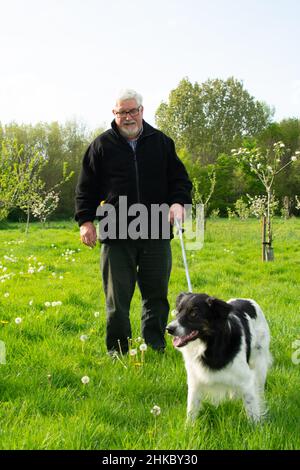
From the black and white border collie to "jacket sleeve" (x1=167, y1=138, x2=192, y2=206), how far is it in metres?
1.42

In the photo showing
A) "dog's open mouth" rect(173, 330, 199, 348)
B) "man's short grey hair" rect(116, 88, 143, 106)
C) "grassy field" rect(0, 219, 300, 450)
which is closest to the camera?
"grassy field" rect(0, 219, 300, 450)

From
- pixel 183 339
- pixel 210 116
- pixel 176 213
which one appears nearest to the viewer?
pixel 183 339

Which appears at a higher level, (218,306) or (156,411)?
(218,306)

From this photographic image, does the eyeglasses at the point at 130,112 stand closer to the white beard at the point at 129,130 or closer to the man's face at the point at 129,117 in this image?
the man's face at the point at 129,117

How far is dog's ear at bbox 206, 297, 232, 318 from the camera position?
3236mm

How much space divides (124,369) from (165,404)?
2.31 feet

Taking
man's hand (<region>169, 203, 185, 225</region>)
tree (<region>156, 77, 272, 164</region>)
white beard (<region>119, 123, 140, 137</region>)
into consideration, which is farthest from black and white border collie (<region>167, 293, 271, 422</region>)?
tree (<region>156, 77, 272, 164</region>)

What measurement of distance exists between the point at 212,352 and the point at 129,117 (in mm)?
2288

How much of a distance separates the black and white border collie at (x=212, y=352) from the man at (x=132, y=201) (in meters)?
1.22

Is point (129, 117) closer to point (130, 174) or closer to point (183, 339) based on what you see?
point (130, 174)

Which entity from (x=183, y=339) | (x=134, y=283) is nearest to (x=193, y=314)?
(x=183, y=339)

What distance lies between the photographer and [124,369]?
4176 millimetres

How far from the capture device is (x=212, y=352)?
10.8 ft

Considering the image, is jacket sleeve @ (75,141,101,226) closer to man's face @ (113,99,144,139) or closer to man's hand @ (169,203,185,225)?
man's face @ (113,99,144,139)
